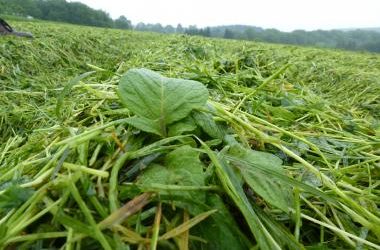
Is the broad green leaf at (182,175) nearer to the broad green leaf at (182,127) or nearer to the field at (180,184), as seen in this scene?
the field at (180,184)

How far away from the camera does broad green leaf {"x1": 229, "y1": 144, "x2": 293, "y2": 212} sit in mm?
821

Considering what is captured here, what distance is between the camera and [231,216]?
79 centimetres

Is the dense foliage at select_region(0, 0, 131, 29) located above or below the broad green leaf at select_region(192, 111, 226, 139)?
below

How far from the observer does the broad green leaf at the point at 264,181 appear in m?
0.82

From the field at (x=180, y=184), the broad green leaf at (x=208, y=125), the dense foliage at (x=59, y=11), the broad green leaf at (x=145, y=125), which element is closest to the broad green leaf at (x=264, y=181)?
the field at (x=180, y=184)

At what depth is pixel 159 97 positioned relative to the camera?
105 cm

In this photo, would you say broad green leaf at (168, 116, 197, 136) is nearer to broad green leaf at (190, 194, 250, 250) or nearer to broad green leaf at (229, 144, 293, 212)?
broad green leaf at (229, 144, 293, 212)

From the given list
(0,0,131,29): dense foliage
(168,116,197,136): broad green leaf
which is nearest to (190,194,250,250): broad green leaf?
(168,116,197,136): broad green leaf

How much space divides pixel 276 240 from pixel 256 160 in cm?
20

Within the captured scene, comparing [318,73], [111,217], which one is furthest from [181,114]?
[318,73]

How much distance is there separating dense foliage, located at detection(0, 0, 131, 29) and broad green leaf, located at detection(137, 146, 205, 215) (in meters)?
48.8

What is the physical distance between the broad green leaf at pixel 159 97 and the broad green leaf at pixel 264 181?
20 centimetres

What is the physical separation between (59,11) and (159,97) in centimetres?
5159

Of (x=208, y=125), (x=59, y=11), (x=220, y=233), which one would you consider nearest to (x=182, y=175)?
(x=220, y=233)
